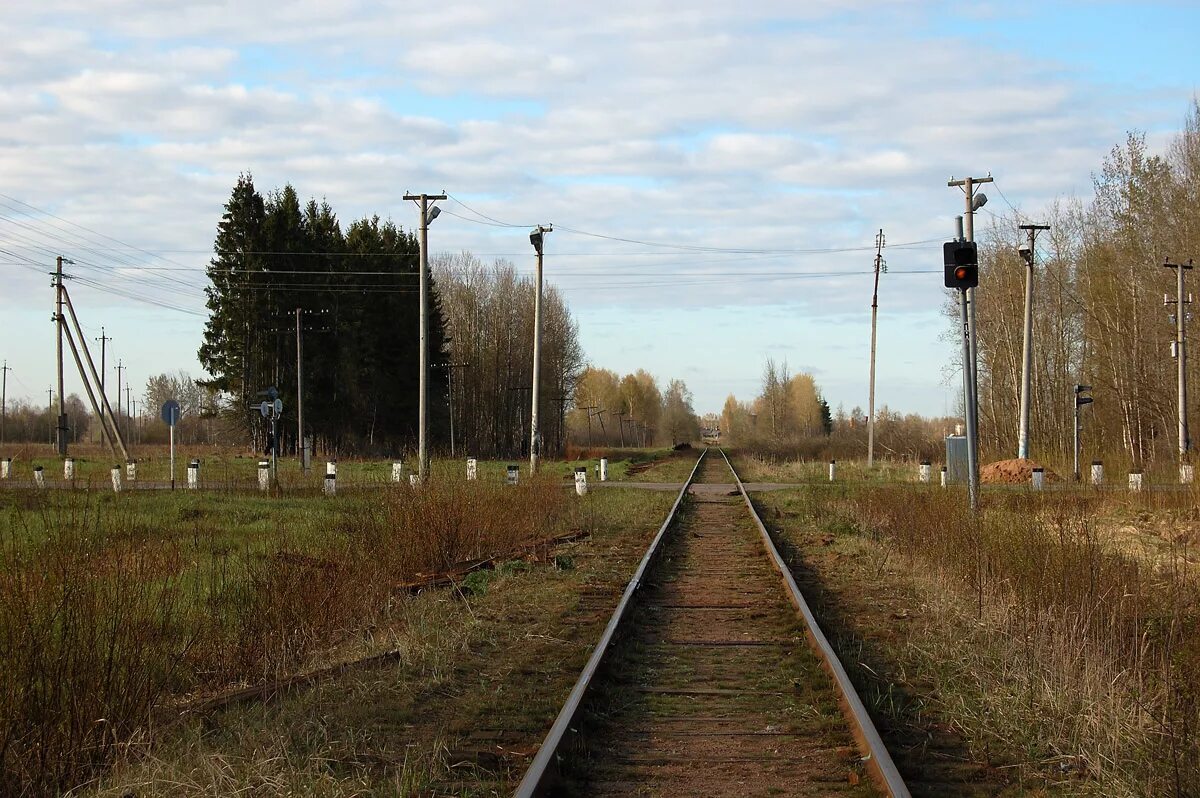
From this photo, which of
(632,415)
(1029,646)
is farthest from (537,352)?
(632,415)

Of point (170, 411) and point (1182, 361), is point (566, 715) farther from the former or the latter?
point (1182, 361)

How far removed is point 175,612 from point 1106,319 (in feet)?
163

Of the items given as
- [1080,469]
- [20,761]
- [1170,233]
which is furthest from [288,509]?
[1170,233]

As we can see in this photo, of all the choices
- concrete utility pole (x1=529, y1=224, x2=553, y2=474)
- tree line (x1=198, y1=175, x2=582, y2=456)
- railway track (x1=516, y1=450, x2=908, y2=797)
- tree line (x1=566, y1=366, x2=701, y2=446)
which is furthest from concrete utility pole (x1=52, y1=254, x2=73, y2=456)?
tree line (x1=566, y1=366, x2=701, y2=446)

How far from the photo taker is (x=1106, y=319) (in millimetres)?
50812

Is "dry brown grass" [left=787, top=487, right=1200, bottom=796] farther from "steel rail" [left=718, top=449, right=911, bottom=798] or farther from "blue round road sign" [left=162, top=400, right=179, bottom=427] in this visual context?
"blue round road sign" [left=162, top=400, right=179, bottom=427]

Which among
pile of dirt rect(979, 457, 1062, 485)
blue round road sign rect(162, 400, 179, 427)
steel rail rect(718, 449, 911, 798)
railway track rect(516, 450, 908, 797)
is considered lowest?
railway track rect(516, 450, 908, 797)

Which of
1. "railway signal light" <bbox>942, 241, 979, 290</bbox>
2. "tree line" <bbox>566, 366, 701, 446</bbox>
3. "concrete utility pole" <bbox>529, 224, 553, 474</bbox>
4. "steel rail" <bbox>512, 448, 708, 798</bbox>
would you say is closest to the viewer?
"steel rail" <bbox>512, 448, 708, 798</bbox>

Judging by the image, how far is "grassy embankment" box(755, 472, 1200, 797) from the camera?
5922 mm

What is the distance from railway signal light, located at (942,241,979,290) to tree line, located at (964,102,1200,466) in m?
24.8

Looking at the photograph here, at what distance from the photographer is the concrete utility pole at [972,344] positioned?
16312 mm

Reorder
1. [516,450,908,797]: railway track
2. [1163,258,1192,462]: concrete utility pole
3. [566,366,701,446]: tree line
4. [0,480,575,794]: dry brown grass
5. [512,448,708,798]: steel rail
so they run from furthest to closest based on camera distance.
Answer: [566,366,701,446]: tree line < [1163,258,1192,462]: concrete utility pole < [0,480,575,794]: dry brown grass < [516,450,908,797]: railway track < [512,448,708,798]: steel rail

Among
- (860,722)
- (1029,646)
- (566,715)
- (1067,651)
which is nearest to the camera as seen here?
(860,722)

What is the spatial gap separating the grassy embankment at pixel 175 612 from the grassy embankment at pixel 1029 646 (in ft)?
11.8
